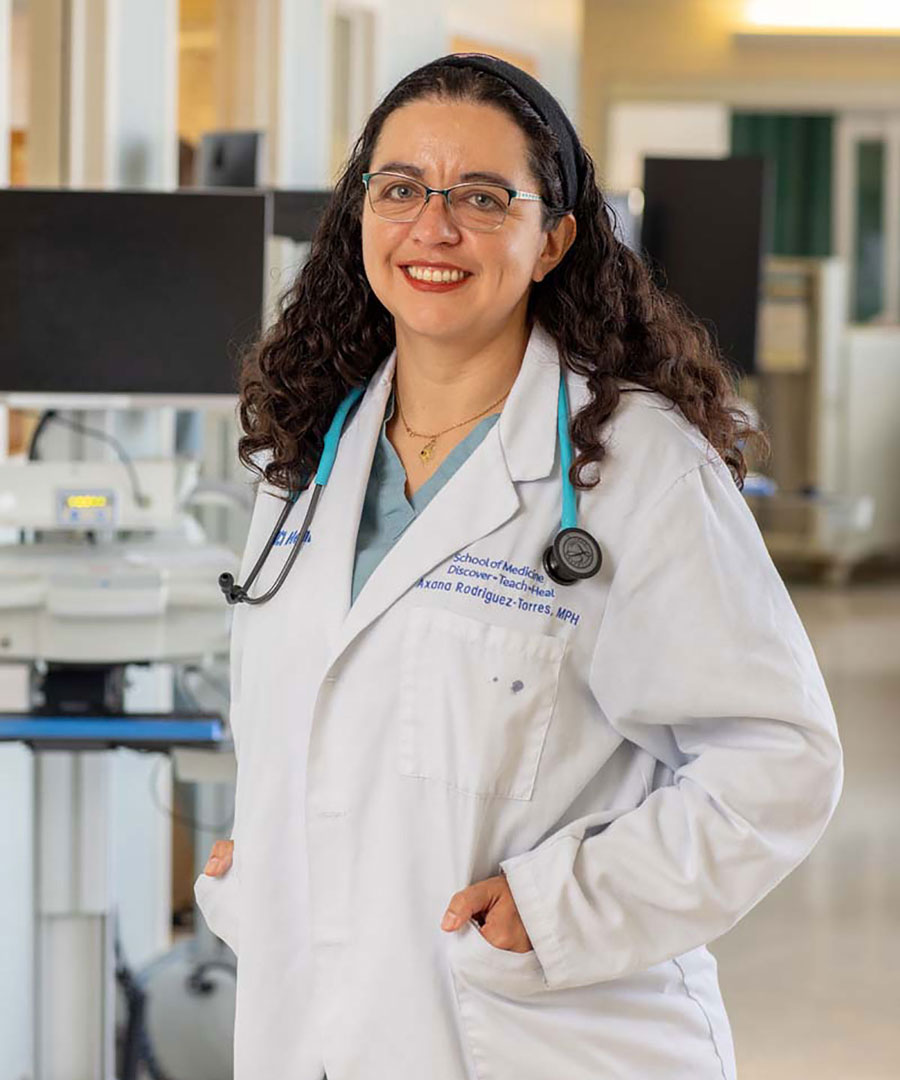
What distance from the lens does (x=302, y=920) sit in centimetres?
150

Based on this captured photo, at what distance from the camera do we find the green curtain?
10.2m

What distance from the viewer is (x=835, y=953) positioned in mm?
3957

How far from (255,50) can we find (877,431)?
18.2ft

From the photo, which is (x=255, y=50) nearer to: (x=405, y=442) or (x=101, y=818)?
(x=101, y=818)

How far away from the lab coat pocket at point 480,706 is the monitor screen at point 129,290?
4.45 ft

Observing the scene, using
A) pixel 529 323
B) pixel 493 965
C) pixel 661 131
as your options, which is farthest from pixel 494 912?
pixel 661 131

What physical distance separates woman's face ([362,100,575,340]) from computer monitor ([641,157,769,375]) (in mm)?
2628

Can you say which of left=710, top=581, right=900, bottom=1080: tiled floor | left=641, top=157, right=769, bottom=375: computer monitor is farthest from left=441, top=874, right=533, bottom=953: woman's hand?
left=641, top=157, right=769, bottom=375: computer monitor

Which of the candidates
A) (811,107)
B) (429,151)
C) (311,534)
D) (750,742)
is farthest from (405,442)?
(811,107)

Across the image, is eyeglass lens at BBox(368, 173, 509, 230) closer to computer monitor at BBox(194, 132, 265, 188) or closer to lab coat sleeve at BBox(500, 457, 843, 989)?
lab coat sleeve at BBox(500, 457, 843, 989)

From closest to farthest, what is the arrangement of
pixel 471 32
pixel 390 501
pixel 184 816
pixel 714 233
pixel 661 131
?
1. pixel 390 501
2. pixel 184 816
3. pixel 714 233
4. pixel 471 32
5. pixel 661 131

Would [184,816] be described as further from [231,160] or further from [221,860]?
[221,860]

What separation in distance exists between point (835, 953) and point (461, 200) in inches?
117

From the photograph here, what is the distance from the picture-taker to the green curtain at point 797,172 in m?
10.2
